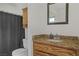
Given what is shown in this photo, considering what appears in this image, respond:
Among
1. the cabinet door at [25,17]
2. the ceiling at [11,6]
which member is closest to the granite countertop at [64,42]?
the cabinet door at [25,17]

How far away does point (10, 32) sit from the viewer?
5.02 ft

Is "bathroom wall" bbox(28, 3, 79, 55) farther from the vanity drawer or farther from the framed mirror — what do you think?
the vanity drawer

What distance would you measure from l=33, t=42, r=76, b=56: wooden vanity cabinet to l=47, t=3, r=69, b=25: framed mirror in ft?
0.88

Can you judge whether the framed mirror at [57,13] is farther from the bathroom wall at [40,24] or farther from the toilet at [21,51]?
the toilet at [21,51]

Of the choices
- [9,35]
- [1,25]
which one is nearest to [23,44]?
[9,35]

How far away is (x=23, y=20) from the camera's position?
1.53 meters

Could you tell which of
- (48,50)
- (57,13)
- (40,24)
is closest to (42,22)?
(40,24)

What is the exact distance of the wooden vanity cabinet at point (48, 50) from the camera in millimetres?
1445

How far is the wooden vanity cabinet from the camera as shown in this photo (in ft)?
4.74

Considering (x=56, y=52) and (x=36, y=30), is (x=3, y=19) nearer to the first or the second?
(x=36, y=30)

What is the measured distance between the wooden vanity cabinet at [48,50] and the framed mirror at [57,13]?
267 millimetres

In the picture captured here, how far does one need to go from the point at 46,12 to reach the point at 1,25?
516 millimetres

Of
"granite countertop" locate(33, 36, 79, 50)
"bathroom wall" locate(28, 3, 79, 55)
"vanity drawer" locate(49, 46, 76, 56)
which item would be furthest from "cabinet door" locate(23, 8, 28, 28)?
"vanity drawer" locate(49, 46, 76, 56)

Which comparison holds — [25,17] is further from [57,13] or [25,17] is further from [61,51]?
[61,51]
